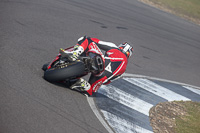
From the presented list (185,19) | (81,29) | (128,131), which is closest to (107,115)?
(128,131)

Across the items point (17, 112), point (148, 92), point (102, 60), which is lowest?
point (148, 92)

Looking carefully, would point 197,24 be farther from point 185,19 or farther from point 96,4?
point 96,4

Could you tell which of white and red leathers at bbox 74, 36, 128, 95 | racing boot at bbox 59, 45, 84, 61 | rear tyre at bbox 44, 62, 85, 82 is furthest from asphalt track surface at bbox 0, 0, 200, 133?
racing boot at bbox 59, 45, 84, 61

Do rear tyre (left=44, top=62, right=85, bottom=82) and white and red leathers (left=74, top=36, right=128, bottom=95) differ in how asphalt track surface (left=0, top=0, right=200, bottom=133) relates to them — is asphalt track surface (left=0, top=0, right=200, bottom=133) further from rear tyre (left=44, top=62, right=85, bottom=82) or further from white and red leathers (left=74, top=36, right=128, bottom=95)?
white and red leathers (left=74, top=36, right=128, bottom=95)

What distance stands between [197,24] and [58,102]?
16.0 metres

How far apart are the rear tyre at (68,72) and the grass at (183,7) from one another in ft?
52.6

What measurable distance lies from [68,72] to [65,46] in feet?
9.79

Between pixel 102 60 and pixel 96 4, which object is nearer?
pixel 102 60

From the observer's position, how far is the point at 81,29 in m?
10.5

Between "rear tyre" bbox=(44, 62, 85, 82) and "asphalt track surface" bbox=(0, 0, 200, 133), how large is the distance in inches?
8.6

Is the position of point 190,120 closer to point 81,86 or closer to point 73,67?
point 81,86

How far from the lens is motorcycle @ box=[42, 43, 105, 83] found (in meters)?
5.68

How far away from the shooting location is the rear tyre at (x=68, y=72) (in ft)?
18.6

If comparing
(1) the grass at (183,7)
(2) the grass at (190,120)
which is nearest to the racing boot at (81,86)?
(2) the grass at (190,120)
